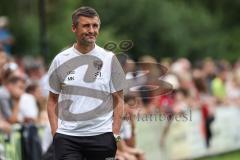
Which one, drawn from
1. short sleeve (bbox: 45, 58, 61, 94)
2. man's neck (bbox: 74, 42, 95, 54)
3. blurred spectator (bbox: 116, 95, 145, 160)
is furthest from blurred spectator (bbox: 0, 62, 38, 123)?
man's neck (bbox: 74, 42, 95, 54)

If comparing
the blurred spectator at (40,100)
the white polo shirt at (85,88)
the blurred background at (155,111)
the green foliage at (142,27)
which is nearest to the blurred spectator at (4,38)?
the blurred background at (155,111)

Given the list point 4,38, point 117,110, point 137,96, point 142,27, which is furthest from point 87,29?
point 142,27

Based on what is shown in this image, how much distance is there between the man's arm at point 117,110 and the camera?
27.6 ft

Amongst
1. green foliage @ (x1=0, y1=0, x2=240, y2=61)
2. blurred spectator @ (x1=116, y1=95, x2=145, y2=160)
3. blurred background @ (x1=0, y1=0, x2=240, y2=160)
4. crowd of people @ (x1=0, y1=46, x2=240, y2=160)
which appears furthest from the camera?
green foliage @ (x1=0, y1=0, x2=240, y2=61)

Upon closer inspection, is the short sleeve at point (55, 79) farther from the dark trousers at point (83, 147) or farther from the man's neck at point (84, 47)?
the dark trousers at point (83, 147)

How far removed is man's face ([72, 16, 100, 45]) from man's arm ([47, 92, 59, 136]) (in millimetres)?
720

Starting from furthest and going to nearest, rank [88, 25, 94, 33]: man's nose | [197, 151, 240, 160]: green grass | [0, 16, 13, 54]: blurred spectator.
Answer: [0, 16, 13, 54]: blurred spectator
[197, 151, 240, 160]: green grass
[88, 25, 94, 33]: man's nose

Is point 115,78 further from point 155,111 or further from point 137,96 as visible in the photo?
point 155,111

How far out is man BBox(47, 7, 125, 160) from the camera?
8180 millimetres

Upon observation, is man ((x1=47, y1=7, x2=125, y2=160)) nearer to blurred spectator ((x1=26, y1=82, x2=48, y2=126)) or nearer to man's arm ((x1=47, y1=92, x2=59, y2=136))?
man's arm ((x1=47, y1=92, x2=59, y2=136))

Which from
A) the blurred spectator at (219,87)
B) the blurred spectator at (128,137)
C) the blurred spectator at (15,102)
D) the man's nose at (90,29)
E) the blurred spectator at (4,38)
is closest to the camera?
the man's nose at (90,29)

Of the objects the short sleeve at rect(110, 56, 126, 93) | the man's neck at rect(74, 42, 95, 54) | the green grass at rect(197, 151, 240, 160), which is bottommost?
the green grass at rect(197, 151, 240, 160)

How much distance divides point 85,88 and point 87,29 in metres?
0.59

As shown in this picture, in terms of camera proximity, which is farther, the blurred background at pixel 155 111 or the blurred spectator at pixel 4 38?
the blurred spectator at pixel 4 38
